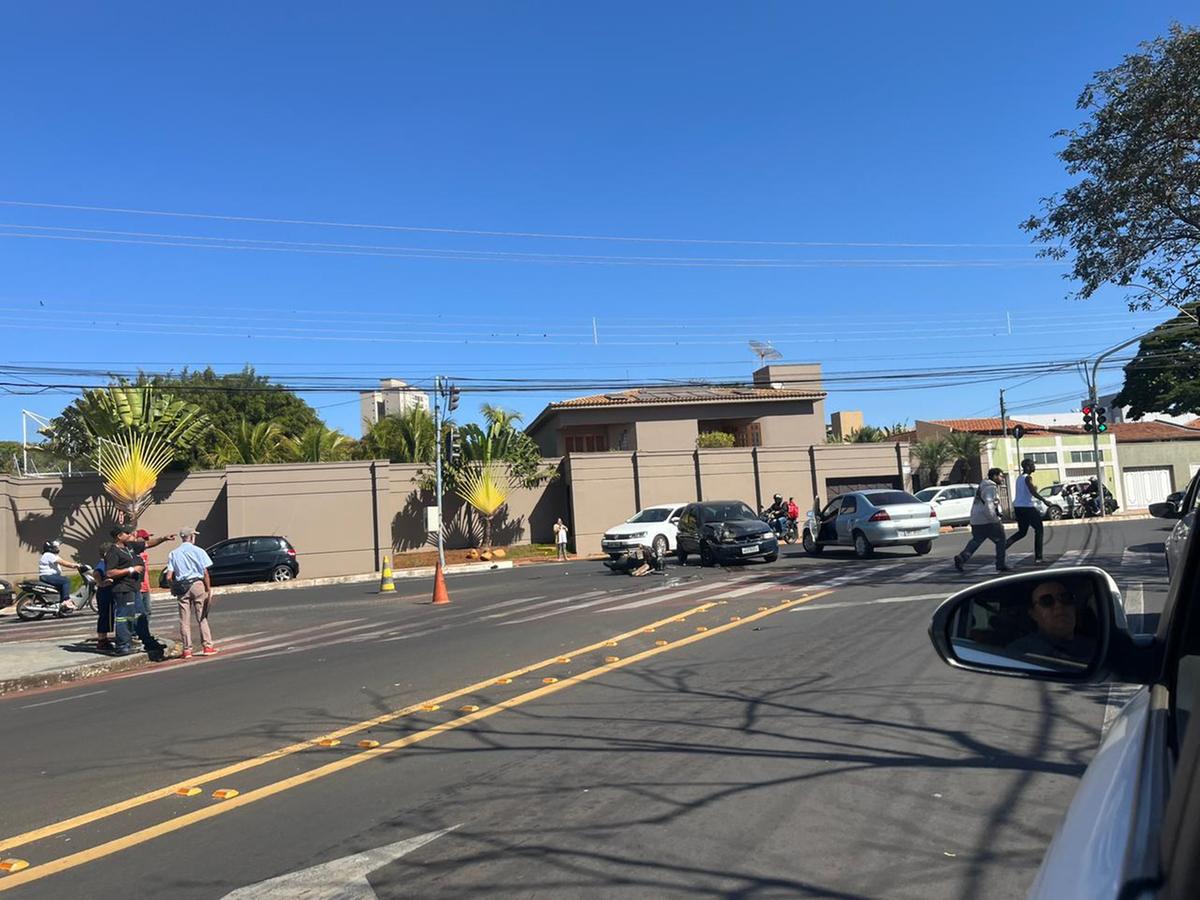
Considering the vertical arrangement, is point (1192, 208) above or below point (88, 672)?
above

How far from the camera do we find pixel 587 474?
116 ft

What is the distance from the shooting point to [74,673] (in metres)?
11.2

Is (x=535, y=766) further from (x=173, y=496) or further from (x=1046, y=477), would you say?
(x=1046, y=477)

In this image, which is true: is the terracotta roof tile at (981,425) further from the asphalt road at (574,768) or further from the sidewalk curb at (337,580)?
the asphalt road at (574,768)

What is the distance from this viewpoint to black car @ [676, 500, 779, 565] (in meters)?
20.4

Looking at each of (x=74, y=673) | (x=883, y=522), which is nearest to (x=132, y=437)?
(x=74, y=673)

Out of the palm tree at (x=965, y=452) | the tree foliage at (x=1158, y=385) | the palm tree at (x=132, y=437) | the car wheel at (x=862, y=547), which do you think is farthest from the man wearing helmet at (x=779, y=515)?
the tree foliage at (x=1158, y=385)

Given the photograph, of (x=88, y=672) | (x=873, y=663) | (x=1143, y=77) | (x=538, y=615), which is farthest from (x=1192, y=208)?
(x=88, y=672)

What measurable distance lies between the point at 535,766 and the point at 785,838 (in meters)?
1.89

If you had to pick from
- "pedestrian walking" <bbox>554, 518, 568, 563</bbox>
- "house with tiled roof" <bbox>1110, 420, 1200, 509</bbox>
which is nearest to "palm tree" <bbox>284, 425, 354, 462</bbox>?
"pedestrian walking" <bbox>554, 518, 568, 563</bbox>

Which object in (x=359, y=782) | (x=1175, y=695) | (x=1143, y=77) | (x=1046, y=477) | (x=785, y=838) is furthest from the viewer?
(x=1046, y=477)

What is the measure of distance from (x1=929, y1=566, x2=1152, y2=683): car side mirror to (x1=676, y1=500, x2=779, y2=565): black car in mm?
17903

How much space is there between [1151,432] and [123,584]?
196ft

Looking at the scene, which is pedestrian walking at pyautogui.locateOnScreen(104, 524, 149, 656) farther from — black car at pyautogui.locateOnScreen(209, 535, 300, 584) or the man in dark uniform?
black car at pyautogui.locateOnScreen(209, 535, 300, 584)
